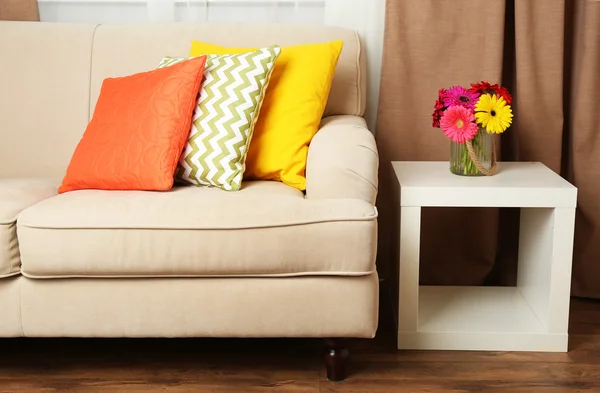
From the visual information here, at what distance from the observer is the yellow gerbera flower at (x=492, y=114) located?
2086 millimetres

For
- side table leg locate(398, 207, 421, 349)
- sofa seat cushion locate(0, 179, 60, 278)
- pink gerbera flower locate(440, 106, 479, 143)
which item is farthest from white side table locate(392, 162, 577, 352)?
sofa seat cushion locate(0, 179, 60, 278)

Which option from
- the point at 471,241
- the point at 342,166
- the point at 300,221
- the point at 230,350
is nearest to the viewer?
the point at 300,221

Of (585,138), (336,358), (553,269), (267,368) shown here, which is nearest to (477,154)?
(553,269)

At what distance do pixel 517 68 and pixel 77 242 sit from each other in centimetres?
144

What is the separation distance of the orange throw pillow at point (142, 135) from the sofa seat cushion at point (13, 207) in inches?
3.0

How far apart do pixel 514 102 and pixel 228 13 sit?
0.98 meters

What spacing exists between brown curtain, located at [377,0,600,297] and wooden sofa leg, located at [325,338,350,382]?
584 mm

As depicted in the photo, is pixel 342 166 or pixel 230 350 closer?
pixel 342 166

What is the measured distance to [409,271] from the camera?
203cm

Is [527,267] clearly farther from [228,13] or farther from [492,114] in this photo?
[228,13]

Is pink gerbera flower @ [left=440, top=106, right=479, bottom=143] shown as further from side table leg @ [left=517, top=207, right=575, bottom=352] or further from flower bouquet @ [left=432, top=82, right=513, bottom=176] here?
side table leg @ [left=517, top=207, right=575, bottom=352]

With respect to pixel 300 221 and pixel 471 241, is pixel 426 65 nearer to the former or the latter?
pixel 471 241

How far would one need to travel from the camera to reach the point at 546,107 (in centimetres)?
244

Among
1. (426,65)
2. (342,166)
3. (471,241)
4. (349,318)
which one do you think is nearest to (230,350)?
(349,318)
